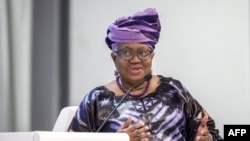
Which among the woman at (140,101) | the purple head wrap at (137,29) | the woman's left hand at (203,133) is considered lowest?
the woman's left hand at (203,133)

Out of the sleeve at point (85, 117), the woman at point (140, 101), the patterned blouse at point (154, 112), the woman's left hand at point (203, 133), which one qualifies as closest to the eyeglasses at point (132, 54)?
the woman at point (140, 101)

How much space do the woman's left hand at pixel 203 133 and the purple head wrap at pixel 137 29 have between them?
Answer: 0.44 metres

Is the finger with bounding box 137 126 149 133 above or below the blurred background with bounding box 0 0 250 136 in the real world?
below

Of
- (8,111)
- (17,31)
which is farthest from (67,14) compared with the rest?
(8,111)

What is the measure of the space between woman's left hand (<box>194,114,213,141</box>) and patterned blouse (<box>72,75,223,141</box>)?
18mm

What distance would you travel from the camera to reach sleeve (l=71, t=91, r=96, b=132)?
6.76 feet

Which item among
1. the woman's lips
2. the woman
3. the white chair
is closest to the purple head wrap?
the woman

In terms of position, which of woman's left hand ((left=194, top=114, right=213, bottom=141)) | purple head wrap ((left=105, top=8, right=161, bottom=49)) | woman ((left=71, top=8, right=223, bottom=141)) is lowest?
woman's left hand ((left=194, top=114, right=213, bottom=141))

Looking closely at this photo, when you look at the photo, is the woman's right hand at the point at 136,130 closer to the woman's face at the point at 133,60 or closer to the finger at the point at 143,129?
the finger at the point at 143,129

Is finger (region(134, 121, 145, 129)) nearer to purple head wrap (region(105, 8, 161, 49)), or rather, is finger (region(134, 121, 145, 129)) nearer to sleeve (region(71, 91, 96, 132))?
sleeve (region(71, 91, 96, 132))

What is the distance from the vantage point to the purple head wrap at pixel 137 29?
208cm

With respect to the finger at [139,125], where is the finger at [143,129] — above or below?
below

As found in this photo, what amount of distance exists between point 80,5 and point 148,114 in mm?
652

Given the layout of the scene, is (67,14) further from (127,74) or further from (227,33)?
(227,33)
